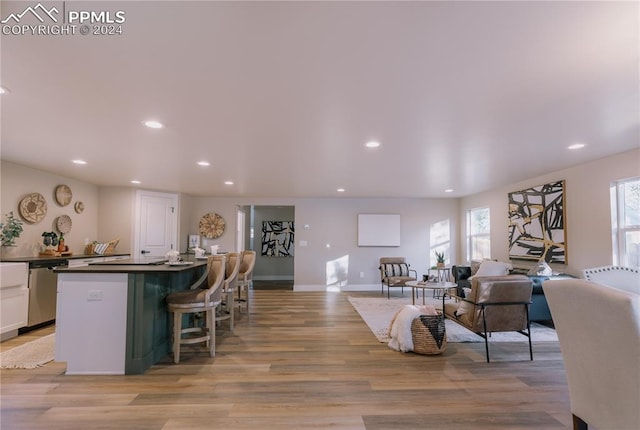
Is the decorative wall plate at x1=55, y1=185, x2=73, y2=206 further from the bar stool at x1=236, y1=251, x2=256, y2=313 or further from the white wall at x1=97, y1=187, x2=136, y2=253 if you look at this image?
the bar stool at x1=236, y1=251, x2=256, y2=313

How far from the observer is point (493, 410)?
2.36 meters

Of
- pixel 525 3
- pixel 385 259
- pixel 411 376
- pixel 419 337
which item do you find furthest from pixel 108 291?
pixel 385 259

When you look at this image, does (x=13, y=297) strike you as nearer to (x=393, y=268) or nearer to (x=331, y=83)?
(x=331, y=83)

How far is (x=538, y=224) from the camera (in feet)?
17.4

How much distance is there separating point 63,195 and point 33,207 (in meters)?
0.67

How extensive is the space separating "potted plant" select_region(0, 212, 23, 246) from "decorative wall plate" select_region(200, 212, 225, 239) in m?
3.64

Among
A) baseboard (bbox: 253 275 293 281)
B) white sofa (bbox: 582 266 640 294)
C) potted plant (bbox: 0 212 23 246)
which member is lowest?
baseboard (bbox: 253 275 293 281)

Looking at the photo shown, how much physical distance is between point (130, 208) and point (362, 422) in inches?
247

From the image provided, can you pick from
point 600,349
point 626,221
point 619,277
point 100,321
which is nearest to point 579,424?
point 600,349

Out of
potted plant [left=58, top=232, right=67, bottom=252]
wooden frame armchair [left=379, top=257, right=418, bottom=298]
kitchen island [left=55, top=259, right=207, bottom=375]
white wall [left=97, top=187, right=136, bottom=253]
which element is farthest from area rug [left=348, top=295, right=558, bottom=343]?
potted plant [left=58, top=232, right=67, bottom=252]

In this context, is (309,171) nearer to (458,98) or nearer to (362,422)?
(458,98)

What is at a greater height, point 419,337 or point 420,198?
point 420,198

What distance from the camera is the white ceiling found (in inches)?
59.5

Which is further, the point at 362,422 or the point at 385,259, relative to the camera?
the point at 385,259
